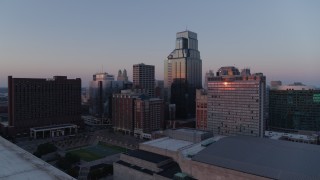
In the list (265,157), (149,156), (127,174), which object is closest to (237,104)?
(149,156)

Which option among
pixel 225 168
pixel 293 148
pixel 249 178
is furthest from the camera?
pixel 293 148

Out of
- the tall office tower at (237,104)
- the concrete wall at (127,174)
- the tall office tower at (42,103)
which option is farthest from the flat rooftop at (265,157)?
the tall office tower at (42,103)

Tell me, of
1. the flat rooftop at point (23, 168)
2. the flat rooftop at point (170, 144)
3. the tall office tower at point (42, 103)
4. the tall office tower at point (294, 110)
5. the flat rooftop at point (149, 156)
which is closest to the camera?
the flat rooftop at point (23, 168)

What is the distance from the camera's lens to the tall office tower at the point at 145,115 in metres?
136

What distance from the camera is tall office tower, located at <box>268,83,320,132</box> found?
440 feet

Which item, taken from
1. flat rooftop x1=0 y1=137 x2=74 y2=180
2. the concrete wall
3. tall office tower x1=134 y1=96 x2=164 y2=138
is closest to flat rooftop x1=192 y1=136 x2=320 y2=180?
the concrete wall

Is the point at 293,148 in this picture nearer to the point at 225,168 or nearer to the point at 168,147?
the point at 225,168

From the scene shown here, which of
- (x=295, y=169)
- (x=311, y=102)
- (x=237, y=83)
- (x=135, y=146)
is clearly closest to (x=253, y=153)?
(x=295, y=169)

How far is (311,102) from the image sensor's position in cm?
13538

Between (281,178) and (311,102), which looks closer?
(281,178)

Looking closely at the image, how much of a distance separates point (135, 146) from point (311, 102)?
313 ft

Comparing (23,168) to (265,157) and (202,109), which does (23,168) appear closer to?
(265,157)

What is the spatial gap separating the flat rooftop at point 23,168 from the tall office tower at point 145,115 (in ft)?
255

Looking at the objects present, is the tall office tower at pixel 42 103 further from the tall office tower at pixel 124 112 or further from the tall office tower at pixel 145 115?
the tall office tower at pixel 145 115
